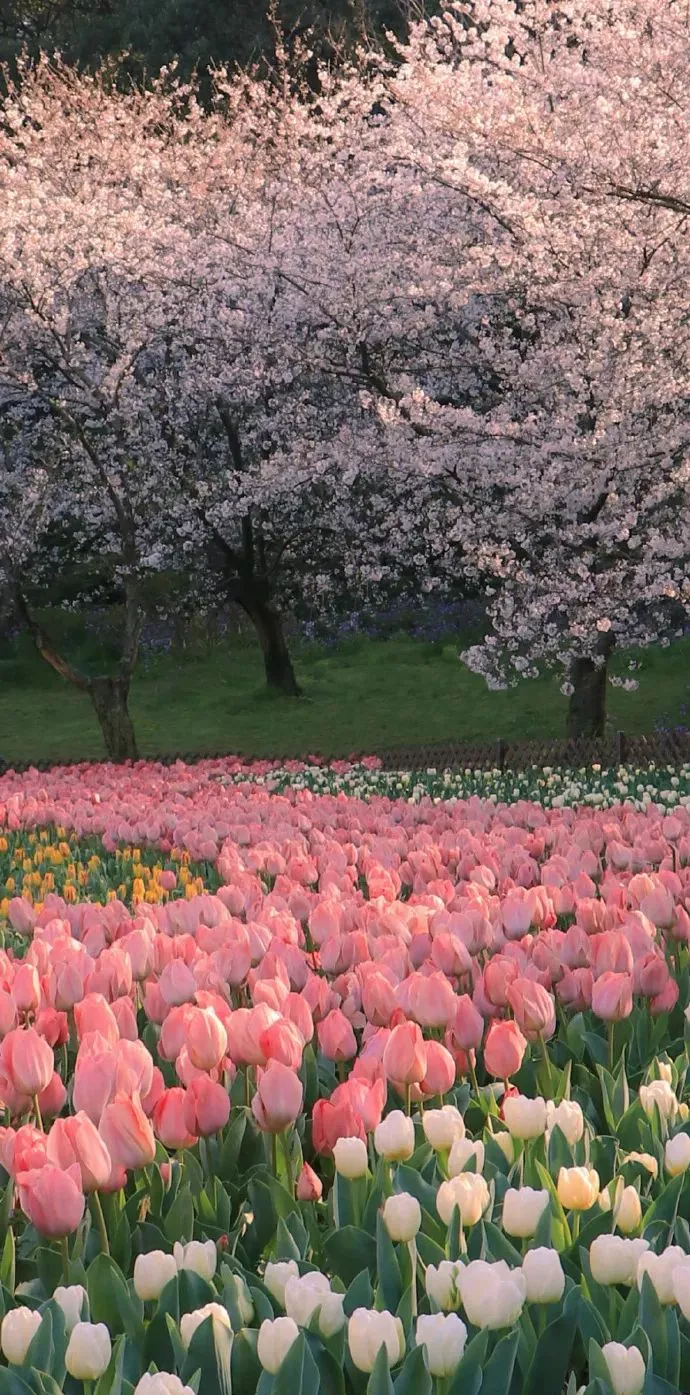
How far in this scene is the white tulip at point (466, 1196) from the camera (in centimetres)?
188

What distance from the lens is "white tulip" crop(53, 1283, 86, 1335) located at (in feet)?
5.57

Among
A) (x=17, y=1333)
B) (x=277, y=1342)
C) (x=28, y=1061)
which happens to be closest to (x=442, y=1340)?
(x=277, y=1342)

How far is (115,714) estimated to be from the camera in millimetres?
16922

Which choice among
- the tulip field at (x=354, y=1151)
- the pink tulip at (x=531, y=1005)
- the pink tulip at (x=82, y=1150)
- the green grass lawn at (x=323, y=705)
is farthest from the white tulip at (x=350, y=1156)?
the green grass lawn at (x=323, y=705)

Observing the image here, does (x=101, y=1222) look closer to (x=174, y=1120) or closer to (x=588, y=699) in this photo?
(x=174, y=1120)

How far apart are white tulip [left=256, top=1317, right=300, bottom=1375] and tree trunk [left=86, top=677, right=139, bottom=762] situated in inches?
612

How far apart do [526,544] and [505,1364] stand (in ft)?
48.8

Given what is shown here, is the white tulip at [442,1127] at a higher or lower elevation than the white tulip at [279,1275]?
higher

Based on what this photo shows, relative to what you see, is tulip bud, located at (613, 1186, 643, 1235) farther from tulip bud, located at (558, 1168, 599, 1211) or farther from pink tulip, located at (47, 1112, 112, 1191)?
pink tulip, located at (47, 1112, 112, 1191)

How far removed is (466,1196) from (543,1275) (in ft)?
0.77

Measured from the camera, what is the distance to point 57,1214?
186cm

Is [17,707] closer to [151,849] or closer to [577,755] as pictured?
[577,755]

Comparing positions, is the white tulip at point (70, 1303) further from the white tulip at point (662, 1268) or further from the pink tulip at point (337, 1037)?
the pink tulip at point (337, 1037)

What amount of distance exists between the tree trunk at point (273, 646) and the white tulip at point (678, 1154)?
19.5 meters
